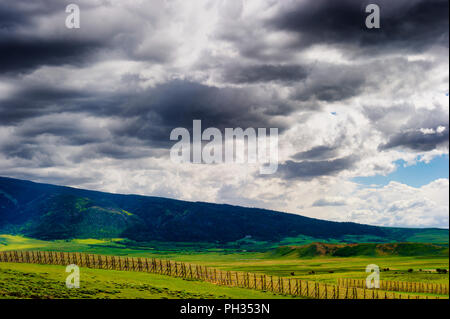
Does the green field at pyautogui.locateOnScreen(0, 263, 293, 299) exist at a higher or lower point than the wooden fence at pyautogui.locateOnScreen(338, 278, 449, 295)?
higher

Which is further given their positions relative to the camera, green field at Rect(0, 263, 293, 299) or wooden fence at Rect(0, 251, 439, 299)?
wooden fence at Rect(0, 251, 439, 299)

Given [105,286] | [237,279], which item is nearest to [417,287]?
[237,279]

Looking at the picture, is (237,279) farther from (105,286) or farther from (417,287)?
(417,287)

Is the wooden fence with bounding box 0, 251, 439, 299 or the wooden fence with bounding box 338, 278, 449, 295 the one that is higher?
the wooden fence with bounding box 0, 251, 439, 299

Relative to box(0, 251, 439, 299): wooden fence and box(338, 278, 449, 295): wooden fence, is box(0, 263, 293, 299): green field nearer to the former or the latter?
box(0, 251, 439, 299): wooden fence

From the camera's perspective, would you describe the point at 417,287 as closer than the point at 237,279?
No

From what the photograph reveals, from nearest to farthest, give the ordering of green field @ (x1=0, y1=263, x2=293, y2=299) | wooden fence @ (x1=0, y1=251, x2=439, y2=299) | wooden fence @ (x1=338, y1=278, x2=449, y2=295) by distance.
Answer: green field @ (x1=0, y1=263, x2=293, y2=299) → wooden fence @ (x1=0, y1=251, x2=439, y2=299) → wooden fence @ (x1=338, y1=278, x2=449, y2=295)

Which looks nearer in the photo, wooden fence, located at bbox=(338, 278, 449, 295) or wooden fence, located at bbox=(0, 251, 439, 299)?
wooden fence, located at bbox=(0, 251, 439, 299)

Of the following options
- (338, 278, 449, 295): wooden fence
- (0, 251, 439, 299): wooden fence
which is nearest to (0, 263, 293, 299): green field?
(0, 251, 439, 299): wooden fence

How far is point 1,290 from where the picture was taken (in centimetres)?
6097

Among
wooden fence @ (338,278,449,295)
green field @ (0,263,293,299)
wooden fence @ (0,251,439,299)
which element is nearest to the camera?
green field @ (0,263,293,299)

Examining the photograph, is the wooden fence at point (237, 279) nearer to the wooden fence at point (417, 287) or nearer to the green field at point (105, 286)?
the green field at point (105, 286)

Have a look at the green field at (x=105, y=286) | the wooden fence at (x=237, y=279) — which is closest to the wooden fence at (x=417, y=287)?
the wooden fence at (x=237, y=279)
